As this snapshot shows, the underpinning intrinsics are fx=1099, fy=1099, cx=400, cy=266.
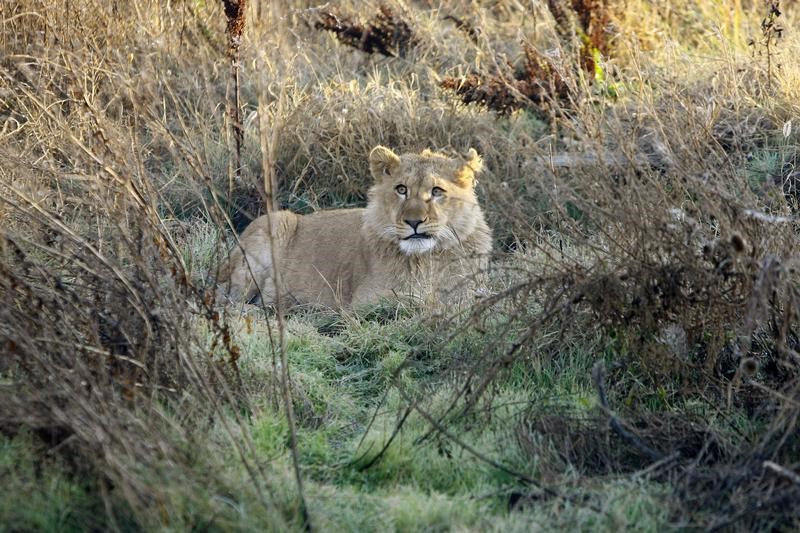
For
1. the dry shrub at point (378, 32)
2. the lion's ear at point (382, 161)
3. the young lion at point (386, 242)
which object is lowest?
the young lion at point (386, 242)

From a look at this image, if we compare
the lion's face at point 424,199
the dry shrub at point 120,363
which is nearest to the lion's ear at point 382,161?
the lion's face at point 424,199

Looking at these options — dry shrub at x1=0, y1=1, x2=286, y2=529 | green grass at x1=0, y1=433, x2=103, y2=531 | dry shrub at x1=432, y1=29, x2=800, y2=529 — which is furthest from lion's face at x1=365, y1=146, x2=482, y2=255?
green grass at x1=0, y1=433, x2=103, y2=531

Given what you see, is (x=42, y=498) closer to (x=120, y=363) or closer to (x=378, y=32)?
(x=120, y=363)

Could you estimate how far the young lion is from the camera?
277 inches

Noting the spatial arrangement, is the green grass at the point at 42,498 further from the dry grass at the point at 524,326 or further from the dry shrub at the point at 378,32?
the dry shrub at the point at 378,32

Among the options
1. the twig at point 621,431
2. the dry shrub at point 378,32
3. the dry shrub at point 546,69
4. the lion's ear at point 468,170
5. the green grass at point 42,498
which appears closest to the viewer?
the green grass at point 42,498

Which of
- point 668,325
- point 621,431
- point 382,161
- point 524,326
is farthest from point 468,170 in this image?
point 621,431

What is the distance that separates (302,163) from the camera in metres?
8.67

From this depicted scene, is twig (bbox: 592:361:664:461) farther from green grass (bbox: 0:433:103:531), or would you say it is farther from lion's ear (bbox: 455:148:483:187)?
lion's ear (bbox: 455:148:483:187)

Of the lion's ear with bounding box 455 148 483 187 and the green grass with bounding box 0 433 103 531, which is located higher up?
the lion's ear with bounding box 455 148 483 187

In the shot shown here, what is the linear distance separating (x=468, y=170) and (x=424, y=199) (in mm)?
349

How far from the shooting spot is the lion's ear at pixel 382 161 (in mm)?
7238

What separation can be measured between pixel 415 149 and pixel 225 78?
2.01 metres

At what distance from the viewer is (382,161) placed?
730 centimetres
